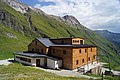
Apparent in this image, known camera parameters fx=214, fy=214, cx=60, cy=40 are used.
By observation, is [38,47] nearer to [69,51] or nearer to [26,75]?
[69,51]

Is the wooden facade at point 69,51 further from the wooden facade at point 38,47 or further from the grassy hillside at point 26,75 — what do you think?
the grassy hillside at point 26,75

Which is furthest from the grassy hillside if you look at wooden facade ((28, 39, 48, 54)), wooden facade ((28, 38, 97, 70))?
wooden facade ((28, 39, 48, 54))

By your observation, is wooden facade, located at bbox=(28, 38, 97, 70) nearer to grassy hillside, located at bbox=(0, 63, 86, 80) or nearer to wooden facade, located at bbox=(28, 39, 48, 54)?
wooden facade, located at bbox=(28, 39, 48, 54)

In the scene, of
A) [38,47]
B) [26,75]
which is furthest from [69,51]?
[26,75]

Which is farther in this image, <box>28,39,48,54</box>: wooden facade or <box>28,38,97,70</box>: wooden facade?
<box>28,39,48,54</box>: wooden facade

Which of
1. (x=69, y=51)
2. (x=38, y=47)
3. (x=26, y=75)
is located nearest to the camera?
(x=26, y=75)

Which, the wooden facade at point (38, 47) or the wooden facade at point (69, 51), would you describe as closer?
the wooden facade at point (69, 51)

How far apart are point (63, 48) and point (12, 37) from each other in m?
94.1

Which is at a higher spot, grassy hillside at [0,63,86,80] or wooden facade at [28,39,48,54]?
wooden facade at [28,39,48,54]

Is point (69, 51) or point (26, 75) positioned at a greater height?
point (69, 51)

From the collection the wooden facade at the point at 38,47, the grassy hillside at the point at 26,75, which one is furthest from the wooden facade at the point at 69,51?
the grassy hillside at the point at 26,75

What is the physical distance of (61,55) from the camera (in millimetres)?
63750

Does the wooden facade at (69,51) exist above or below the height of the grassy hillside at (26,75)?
above

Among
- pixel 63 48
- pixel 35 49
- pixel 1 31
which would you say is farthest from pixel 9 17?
pixel 63 48
